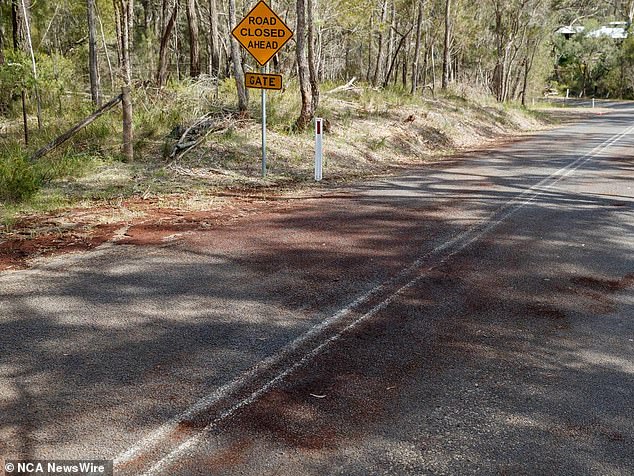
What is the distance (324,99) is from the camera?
20266 millimetres

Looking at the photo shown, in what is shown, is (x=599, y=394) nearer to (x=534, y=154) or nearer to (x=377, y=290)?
(x=377, y=290)

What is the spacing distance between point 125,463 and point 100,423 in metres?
0.45

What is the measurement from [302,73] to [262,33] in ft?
11.3

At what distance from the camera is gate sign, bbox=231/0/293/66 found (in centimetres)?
1210

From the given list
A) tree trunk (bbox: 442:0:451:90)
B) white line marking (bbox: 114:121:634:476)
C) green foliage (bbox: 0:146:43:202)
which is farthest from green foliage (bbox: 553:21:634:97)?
green foliage (bbox: 0:146:43:202)

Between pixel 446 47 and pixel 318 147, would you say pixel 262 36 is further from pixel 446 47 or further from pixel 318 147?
pixel 446 47

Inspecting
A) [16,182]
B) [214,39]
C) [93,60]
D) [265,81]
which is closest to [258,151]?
[265,81]

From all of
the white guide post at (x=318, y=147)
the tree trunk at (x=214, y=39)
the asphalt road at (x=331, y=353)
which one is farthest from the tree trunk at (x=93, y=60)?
the asphalt road at (x=331, y=353)

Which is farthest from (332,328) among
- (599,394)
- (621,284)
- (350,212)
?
(350,212)

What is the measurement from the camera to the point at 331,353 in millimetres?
4480

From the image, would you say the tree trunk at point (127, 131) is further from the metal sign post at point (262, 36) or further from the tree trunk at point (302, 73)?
the tree trunk at point (302, 73)

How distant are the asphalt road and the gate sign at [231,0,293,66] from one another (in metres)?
5.17

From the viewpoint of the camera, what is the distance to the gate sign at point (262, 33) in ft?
39.7

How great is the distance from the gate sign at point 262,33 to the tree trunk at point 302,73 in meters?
3.04
